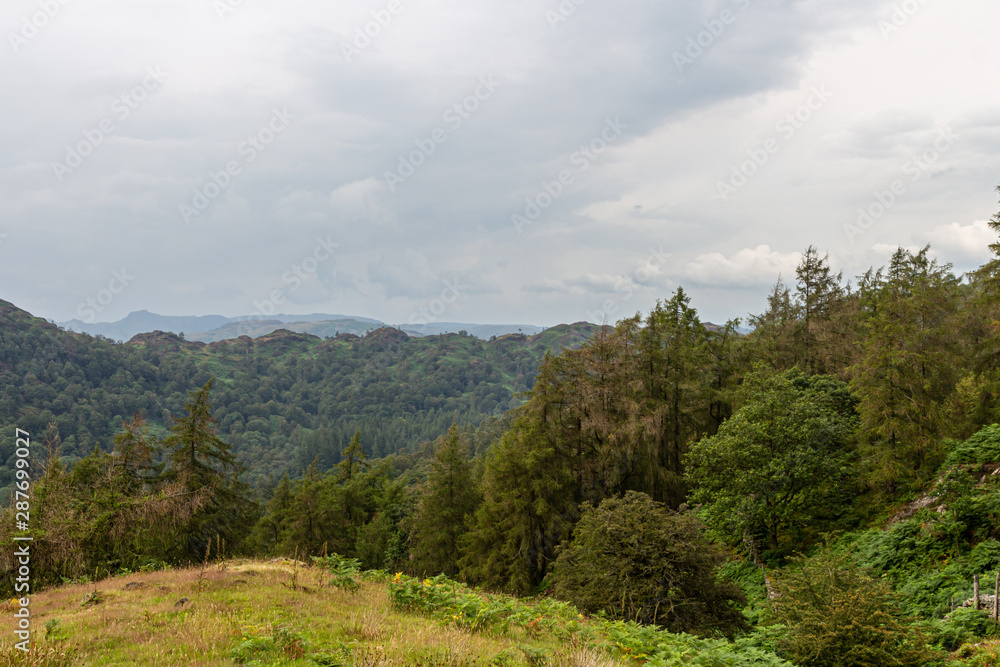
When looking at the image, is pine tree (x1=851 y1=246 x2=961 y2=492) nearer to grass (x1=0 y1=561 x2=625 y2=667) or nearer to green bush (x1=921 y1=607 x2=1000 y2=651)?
green bush (x1=921 y1=607 x2=1000 y2=651)

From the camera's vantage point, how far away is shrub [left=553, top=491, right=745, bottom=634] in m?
13.0

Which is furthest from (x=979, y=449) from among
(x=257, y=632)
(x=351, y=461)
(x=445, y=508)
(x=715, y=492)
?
(x=351, y=461)

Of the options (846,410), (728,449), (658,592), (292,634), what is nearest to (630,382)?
(728,449)

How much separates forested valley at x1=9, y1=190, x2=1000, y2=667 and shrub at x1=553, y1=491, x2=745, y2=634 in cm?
7

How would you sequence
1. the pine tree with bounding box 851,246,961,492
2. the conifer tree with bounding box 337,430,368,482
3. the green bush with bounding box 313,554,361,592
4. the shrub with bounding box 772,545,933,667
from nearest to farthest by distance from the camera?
the shrub with bounding box 772,545,933,667
the green bush with bounding box 313,554,361,592
the pine tree with bounding box 851,246,961,492
the conifer tree with bounding box 337,430,368,482

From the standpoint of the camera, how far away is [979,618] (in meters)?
10.9

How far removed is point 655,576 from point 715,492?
29.4ft

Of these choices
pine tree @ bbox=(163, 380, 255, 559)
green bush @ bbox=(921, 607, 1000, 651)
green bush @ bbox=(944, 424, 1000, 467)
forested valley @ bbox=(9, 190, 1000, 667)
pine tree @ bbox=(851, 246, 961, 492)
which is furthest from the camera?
pine tree @ bbox=(163, 380, 255, 559)

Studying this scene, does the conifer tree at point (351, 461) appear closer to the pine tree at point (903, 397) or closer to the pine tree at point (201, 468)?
the pine tree at point (201, 468)

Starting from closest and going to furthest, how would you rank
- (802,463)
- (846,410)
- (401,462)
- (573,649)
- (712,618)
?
(573,649) → (712,618) → (802,463) → (846,410) → (401,462)

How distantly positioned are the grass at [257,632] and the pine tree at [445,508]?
19.1 meters

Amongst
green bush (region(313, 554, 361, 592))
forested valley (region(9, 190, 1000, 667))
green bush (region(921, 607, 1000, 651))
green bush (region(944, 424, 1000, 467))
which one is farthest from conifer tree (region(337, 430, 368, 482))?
green bush (region(921, 607, 1000, 651))

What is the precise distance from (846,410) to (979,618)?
16.1m

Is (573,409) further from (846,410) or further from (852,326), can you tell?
(852,326)
